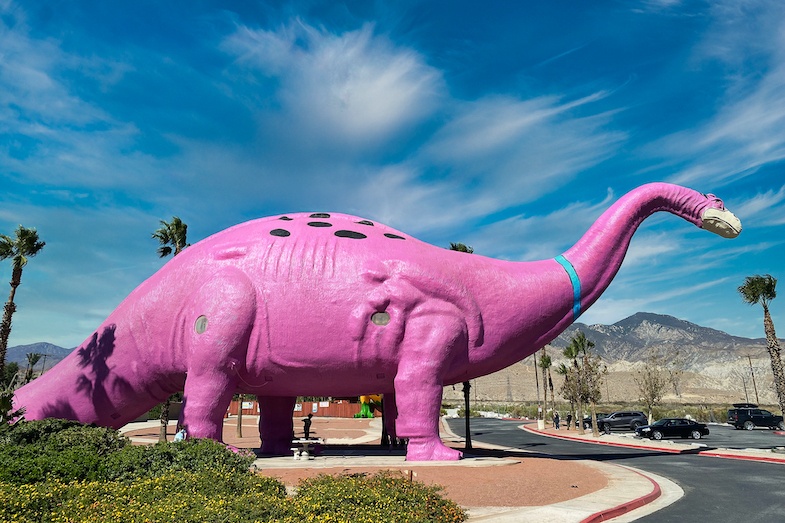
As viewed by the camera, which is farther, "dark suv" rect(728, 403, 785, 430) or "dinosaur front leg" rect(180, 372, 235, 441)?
"dark suv" rect(728, 403, 785, 430)

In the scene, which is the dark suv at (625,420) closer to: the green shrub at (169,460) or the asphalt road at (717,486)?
the asphalt road at (717,486)

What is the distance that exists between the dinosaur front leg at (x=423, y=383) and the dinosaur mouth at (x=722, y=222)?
7.75 m

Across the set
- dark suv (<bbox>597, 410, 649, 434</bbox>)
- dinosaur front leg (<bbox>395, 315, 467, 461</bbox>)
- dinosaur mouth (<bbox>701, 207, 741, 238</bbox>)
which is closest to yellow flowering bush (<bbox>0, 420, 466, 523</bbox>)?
dinosaur front leg (<bbox>395, 315, 467, 461</bbox>)

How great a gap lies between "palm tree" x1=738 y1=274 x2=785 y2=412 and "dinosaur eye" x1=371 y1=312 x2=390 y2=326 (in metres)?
19.5

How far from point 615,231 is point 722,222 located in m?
2.80

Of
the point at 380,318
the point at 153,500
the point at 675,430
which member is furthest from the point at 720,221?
the point at 675,430

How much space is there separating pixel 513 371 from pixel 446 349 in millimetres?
144135

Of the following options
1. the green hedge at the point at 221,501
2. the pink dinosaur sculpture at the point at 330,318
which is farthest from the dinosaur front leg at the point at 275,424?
the green hedge at the point at 221,501

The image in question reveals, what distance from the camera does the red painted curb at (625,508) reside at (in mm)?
8305

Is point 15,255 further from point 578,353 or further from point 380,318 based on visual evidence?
point 578,353

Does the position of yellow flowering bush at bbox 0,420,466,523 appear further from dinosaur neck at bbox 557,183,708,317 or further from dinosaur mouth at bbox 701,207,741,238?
dinosaur mouth at bbox 701,207,741,238

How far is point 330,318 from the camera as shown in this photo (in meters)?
12.9

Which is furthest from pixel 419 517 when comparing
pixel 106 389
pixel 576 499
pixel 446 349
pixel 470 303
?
pixel 106 389

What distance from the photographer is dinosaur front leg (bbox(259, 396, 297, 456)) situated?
52.2 feet
